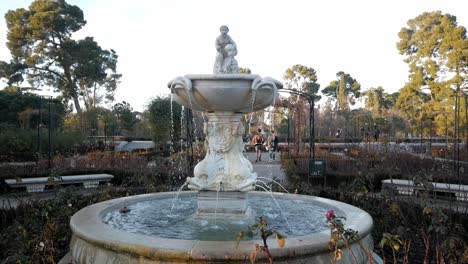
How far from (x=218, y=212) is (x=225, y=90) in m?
1.54

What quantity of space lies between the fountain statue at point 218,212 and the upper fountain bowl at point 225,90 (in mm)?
11

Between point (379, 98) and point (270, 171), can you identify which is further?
point (379, 98)

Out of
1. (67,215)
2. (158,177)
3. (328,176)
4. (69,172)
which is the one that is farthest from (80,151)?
(67,215)

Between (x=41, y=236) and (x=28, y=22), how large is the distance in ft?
116

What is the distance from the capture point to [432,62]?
3200 centimetres

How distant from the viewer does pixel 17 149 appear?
15430 millimetres

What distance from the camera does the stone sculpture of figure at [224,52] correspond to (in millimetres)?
5457

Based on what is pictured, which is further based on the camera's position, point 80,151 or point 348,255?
point 80,151

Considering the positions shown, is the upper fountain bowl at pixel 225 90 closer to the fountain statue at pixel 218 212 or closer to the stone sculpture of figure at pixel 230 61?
the fountain statue at pixel 218 212

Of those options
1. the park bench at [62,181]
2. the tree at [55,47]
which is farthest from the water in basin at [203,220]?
the tree at [55,47]

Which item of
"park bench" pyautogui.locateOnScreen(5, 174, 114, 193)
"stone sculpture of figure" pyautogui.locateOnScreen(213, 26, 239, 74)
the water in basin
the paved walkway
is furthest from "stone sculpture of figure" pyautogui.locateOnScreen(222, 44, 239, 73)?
"park bench" pyautogui.locateOnScreen(5, 174, 114, 193)

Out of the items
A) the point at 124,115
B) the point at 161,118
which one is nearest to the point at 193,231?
the point at 161,118

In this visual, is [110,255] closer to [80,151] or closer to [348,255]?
[348,255]

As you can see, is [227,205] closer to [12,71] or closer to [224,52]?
[224,52]
